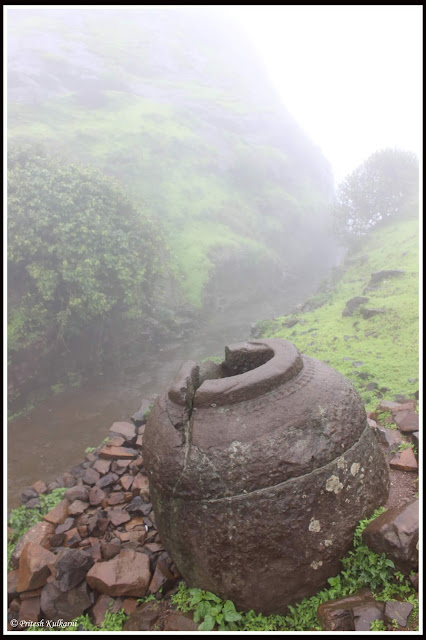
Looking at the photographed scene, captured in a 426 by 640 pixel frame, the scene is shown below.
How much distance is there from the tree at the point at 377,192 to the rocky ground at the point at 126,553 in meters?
21.5

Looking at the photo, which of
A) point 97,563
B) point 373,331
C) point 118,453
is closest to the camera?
point 97,563

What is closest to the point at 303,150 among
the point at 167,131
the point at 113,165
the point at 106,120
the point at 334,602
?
the point at 167,131

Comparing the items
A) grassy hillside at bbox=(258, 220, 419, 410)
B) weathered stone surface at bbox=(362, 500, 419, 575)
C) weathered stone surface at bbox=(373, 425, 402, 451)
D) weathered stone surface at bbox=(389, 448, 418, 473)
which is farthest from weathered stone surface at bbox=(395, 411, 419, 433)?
weathered stone surface at bbox=(362, 500, 419, 575)

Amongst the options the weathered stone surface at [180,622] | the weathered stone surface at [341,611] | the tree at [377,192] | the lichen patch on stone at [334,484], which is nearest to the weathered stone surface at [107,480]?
the weathered stone surface at [180,622]

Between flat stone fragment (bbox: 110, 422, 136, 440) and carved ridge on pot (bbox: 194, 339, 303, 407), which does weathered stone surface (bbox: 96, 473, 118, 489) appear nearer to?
flat stone fragment (bbox: 110, 422, 136, 440)

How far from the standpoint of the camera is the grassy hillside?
7.82 meters

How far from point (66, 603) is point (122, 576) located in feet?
2.19

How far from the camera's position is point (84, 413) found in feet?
35.1

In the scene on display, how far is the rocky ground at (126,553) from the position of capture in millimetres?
3176

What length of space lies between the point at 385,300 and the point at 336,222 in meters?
15.0

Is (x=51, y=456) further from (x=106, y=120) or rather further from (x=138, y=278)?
(x=106, y=120)

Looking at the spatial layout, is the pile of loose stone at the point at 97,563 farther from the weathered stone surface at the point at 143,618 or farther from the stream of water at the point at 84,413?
the stream of water at the point at 84,413

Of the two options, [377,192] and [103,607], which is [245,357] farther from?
[377,192]

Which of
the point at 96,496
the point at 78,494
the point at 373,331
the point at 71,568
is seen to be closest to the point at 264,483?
the point at 71,568
